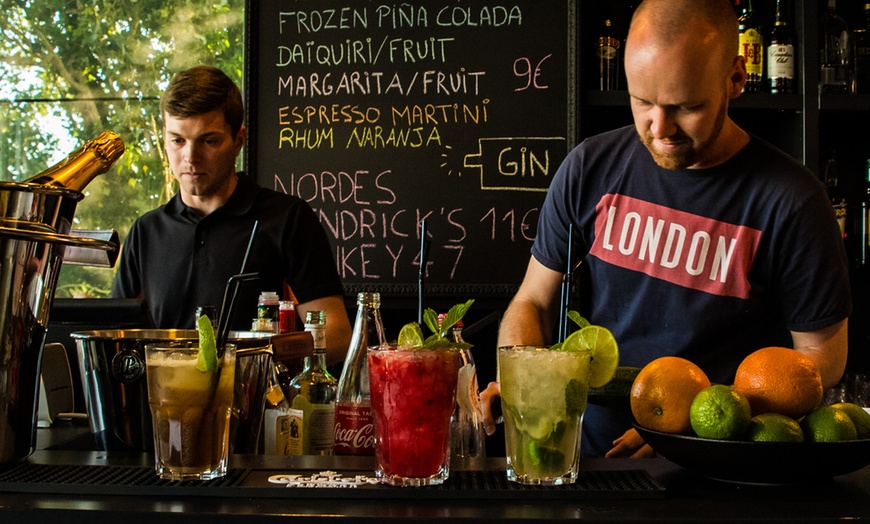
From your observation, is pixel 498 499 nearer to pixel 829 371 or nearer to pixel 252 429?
pixel 252 429

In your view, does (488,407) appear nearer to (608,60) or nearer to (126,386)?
(126,386)

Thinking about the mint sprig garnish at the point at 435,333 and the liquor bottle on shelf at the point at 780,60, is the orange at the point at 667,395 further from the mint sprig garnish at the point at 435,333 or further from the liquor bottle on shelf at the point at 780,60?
the liquor bottle on shelf at the point at 780,60

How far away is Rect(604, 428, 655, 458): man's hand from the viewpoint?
139 cm

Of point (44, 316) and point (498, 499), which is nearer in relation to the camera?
point (498, 499)

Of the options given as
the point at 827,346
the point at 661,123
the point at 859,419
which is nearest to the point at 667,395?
the point at 859,419

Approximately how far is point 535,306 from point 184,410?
1.07m

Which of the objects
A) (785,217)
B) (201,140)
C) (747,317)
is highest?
(201,140)

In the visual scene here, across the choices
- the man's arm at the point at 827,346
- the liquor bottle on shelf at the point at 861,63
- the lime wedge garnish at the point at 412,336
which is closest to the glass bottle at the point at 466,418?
the lime wedge garnish at the point at 412,336

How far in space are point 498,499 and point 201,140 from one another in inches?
69.8

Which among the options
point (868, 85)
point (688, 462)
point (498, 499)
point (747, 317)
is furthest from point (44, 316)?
point (868, 85)

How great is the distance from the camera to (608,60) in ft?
9.84

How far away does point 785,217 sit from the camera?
1.69m

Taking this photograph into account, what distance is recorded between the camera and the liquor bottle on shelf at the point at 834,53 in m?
2.92

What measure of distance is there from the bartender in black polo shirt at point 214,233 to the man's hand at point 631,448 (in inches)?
43.3
